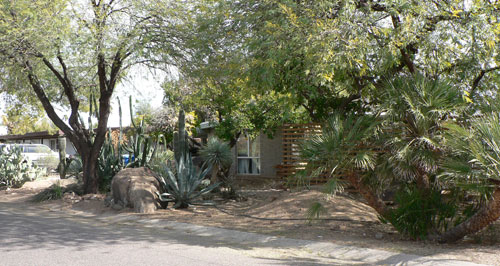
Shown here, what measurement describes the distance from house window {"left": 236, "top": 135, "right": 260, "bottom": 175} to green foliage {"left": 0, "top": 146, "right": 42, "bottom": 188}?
926 centimetres

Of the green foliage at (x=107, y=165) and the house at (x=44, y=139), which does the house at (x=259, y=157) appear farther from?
the house at (x=44, y=139)

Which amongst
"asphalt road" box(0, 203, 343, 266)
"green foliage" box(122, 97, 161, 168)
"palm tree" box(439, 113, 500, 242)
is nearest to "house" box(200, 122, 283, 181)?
"green foliage" box(122, 97, 161, 168)

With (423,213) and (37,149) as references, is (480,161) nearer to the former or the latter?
(423,213)

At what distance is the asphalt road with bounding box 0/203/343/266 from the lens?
704 cm

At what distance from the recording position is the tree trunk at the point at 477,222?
7383 mm

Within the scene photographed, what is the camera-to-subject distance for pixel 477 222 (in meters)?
7.63

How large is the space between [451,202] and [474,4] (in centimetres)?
432

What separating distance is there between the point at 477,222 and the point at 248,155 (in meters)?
15.6

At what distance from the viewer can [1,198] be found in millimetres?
16266

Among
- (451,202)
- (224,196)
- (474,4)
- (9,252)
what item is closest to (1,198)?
(224,196)

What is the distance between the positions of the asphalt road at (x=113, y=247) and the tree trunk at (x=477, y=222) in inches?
94.4

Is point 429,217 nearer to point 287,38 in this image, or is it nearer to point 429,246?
point 429,246

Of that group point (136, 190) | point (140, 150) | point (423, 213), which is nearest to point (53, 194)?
point (140, 150)

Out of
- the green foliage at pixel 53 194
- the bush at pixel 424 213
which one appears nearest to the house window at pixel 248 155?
the green foliage at pixel 53 194
